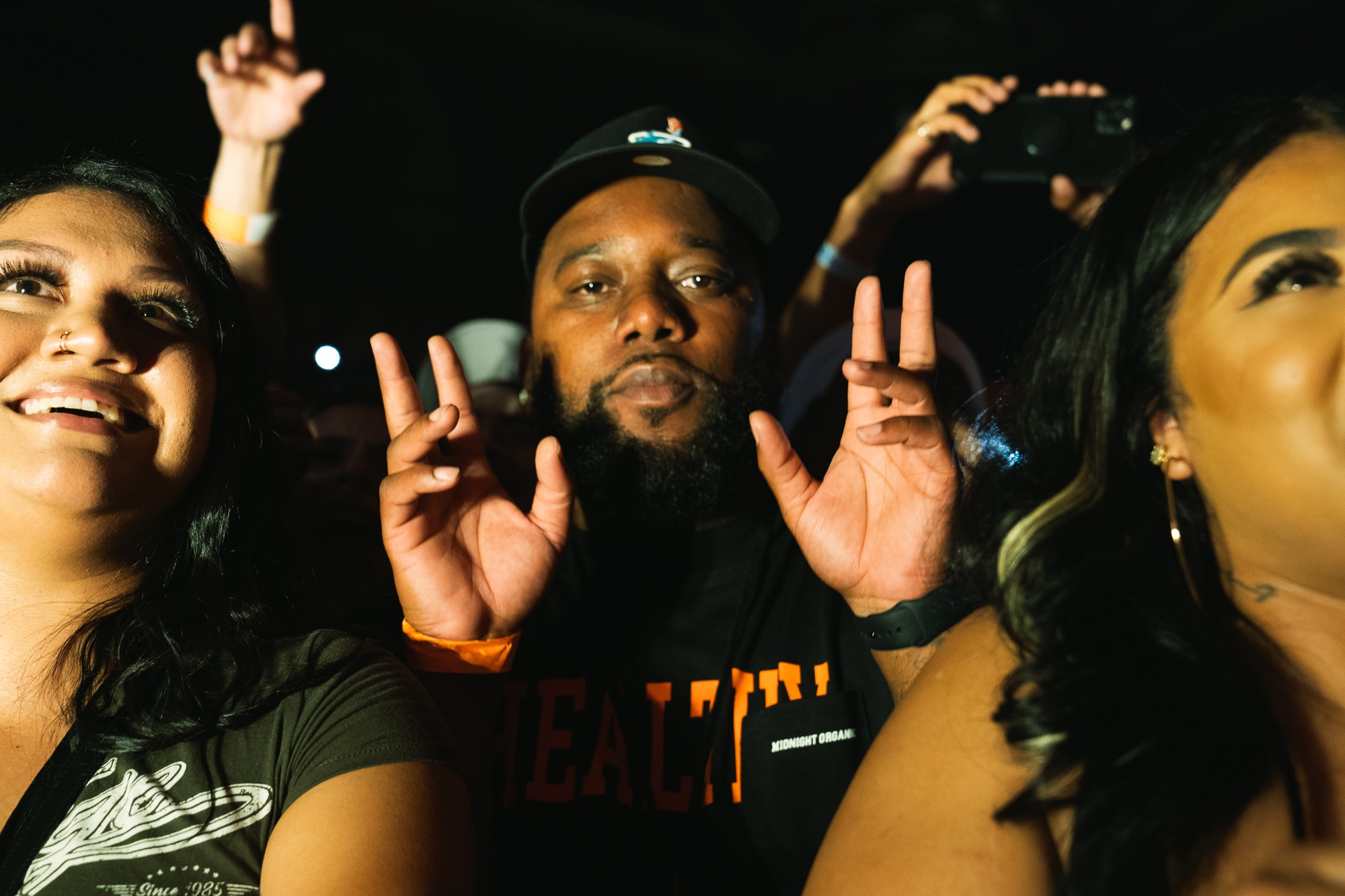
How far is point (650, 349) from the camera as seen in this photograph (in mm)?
2027

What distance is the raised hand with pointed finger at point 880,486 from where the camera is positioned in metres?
1.54

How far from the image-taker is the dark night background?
396 centimetres

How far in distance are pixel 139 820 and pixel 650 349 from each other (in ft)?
4.03

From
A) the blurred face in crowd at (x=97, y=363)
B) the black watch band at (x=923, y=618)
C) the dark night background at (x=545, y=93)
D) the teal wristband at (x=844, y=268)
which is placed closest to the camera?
the blurred face in crowd at (x=97, y=363)

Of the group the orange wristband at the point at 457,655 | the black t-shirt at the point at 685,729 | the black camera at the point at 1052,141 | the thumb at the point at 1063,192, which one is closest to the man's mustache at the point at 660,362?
the black t-shirt at the point at 685,729

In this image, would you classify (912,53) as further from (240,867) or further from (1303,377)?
(240,867)

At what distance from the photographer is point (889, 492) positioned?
1.60m

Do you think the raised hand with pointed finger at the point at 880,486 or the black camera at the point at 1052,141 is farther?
the black camera at the point at 1052,141

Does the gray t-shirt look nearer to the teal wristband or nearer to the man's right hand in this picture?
the man's right hand

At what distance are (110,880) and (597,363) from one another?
49.7 inches

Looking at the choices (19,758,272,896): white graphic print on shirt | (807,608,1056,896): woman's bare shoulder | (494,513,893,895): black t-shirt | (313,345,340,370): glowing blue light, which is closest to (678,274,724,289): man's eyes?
(494,513,893,895): black t-shirt

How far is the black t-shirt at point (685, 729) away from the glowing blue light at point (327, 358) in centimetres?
152

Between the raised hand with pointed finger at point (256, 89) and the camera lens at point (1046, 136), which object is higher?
the raised hand with pointed finger at point (256, 89)

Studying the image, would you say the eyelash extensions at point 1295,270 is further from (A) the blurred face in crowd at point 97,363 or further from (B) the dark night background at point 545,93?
(B) the dark night background at point 545,93
